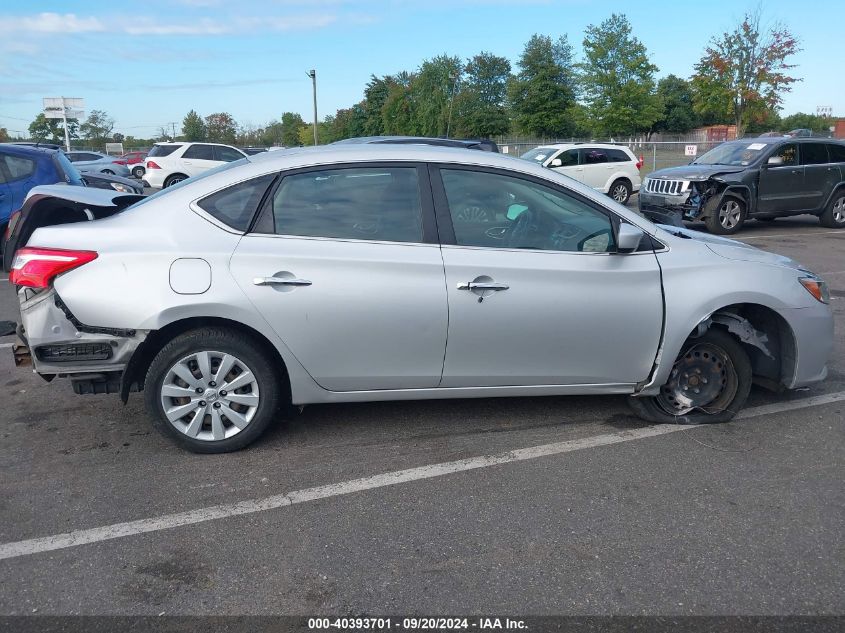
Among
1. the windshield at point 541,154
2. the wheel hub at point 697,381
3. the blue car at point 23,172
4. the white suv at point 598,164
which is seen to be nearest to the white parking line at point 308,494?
the wheel hub at point 697,381

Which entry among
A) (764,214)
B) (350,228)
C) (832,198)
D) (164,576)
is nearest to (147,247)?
(350,228)

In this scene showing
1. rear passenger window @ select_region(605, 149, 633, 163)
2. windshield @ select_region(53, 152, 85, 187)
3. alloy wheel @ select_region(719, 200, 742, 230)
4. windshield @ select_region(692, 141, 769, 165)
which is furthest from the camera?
rear passenger window @ select_region(605, 149, 633, 163)

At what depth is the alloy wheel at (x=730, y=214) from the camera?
43.2ft

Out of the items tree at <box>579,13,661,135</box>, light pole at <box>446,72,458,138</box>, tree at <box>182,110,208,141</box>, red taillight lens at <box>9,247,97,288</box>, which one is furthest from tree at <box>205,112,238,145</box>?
red taillight lens at <box>9,247,97,288</box>

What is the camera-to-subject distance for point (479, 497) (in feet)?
11.6

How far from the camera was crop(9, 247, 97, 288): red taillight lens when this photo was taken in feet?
12.4

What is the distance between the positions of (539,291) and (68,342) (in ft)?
8.64

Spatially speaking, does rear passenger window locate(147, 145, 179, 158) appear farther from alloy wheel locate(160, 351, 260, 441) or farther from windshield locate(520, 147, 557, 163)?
alloy wheel locate(160, 351, 260, 441)

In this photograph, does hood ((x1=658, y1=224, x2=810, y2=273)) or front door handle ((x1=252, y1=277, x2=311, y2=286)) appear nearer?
front door handle ((x1=252, y1=277, x2=311, y2=286))

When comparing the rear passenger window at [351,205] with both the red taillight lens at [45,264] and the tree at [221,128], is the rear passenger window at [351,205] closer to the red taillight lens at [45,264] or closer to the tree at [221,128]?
the red taillight lens at [45,264]

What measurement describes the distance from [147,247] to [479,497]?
2.21 m

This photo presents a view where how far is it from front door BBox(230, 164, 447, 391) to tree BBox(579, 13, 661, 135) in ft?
157

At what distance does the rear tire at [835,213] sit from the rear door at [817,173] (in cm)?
24

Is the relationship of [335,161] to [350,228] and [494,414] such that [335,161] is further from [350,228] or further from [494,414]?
[494,414]
